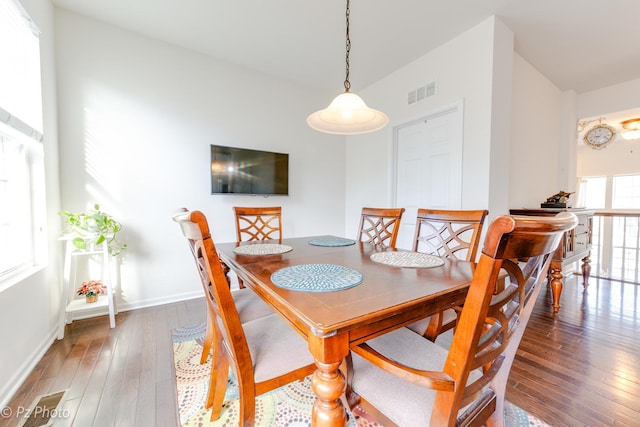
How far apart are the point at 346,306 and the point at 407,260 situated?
0.69 metres

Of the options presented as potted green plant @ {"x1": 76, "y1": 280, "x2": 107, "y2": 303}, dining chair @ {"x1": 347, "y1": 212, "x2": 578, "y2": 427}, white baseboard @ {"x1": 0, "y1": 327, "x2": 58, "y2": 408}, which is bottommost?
white baseboard @ {"x1": 0, "y1": 327, "x2": 58, "y2": 408}

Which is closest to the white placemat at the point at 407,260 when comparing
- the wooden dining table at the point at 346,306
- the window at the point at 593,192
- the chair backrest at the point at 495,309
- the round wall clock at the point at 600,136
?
the wooden dining table at the point at 346,306

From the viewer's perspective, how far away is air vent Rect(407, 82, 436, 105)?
277 cm

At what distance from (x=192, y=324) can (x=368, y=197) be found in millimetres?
2656

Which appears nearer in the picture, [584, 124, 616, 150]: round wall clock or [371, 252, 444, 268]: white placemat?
[371, 252, 444, 268]: white placemat

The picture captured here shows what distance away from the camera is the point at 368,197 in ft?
12.0

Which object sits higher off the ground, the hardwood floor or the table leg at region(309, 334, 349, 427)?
the table leg at region(309, 334, 349, 427)

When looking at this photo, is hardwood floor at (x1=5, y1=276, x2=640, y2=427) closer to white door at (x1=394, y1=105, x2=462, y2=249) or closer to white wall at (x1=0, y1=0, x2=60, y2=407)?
white wall at (x1=0, y1=0, x2=60, y2=407)

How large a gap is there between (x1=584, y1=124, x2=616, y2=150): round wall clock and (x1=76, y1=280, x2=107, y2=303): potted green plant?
Answer: 21.9 ft

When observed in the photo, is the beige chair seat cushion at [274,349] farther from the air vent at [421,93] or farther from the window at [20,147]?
the air vent at [421,93]

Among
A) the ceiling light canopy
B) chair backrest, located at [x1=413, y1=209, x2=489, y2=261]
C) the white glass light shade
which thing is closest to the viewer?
chair backrest, located at [x1=413, y1=209, x2=489, y2=261]

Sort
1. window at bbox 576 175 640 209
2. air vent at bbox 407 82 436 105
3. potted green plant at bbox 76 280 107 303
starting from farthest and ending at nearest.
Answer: window at bbox 576 175 640 209
air vent at bbox 407 82 436 105
potted green plant at bbox 76 280 107 303

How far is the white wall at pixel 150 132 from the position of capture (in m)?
2.28

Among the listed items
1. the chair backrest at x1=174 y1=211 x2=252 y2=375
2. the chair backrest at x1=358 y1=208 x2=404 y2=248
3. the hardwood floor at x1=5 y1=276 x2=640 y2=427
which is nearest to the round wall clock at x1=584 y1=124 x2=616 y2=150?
the hardwood floor at x1=5 y1=276 x2=640 y2=427
